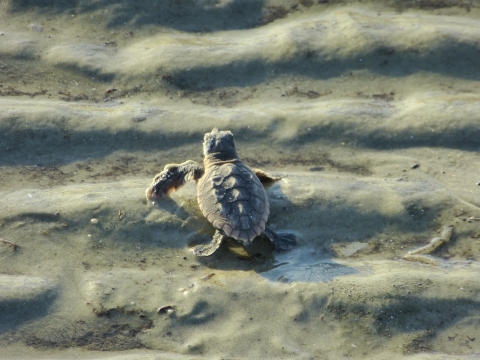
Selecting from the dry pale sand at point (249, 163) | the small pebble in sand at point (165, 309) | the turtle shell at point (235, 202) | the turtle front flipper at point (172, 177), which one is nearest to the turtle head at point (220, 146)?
the turtle front flipper at point (172, 177)

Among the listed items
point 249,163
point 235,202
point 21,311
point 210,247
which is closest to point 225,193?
point 235,202

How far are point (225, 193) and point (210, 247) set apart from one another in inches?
20.8

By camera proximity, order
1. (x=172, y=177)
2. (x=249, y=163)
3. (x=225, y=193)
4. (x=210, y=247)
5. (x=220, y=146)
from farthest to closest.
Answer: (x=249, y=163)
(x=220, y=146)
(x=172, y=177)
(x=225, y=193)
(x=210, y=247)

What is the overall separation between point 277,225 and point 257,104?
1.80m

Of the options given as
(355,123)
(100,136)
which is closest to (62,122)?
(100,136)

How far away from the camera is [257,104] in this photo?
689 cm

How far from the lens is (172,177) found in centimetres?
586

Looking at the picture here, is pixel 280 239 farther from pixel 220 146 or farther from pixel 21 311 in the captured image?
pixel 21 311

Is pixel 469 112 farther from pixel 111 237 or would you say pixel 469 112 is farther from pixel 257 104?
pixel 111 237

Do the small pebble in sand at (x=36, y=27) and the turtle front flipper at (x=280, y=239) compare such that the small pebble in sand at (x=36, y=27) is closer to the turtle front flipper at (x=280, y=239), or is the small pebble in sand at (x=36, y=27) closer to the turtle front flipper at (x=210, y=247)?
the turtle front flipper at (x=210, y=247)

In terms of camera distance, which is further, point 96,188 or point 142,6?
point 142,6

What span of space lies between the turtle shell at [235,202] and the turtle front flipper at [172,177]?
0.25 meters

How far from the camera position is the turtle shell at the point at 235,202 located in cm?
530

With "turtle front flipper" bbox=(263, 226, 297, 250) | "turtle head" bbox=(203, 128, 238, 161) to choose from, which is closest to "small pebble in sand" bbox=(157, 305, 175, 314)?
"turtle front flipper" bbox=(263, 226, 297, 250)
